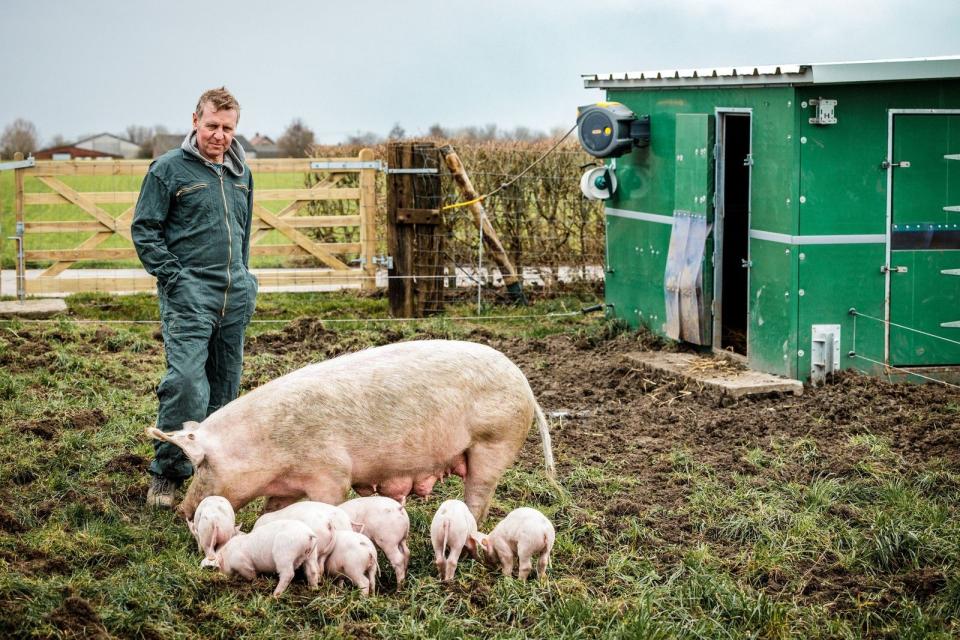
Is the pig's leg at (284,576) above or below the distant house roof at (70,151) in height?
below

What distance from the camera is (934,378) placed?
9.62 meters

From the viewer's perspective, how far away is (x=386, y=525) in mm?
5238

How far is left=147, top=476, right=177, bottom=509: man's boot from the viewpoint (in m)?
6.28

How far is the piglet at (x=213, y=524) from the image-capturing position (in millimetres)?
5195

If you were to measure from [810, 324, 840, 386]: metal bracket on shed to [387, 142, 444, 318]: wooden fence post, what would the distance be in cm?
523

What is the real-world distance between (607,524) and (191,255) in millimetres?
A: 2693

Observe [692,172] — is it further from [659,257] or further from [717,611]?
[717,611]

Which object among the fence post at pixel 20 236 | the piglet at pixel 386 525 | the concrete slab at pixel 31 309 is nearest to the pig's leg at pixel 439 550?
the piglet at pixel 386 525

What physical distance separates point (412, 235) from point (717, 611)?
8.87 m

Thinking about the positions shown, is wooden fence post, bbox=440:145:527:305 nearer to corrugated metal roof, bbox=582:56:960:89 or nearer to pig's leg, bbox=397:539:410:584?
corrugated metal roof, bbox=582:56:960:89

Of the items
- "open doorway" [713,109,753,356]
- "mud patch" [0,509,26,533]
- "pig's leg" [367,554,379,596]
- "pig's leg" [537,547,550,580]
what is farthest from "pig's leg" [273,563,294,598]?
"open doorway" [713,109,753,356]

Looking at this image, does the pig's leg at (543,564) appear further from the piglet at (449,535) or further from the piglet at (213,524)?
the piglet at (213,524)

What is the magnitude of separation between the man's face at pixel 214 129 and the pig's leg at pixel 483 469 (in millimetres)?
2163

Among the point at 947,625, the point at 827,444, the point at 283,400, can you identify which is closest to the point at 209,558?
the point at 283,400
